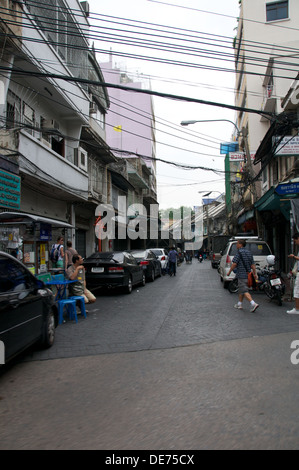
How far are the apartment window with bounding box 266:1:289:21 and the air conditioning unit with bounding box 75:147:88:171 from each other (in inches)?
857

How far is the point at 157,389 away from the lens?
391 cm

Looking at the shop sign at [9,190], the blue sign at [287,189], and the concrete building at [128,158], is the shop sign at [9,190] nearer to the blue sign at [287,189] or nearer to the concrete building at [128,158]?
the blue sign at [287,189]

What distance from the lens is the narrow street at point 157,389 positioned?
2.89m

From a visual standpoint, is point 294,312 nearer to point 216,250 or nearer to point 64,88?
point 64,88

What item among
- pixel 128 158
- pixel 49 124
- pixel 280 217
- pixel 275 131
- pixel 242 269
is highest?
pixel 128 158

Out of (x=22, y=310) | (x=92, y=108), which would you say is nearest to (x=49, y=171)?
(x=92, y=108)

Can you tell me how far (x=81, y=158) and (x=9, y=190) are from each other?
8206 millimetres

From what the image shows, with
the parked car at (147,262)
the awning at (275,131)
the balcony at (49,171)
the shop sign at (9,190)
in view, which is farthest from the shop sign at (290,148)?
the shop sign at (9,190)

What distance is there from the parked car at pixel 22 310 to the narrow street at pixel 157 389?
15.0 inches

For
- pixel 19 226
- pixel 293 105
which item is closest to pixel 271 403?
pixel 19 226

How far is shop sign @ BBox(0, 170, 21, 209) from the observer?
9.36 metres

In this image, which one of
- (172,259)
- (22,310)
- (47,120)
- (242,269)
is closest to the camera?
(22,310)

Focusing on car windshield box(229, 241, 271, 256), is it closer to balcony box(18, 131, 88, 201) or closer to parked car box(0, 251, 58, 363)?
balcony box(18, 131, 88, 201)

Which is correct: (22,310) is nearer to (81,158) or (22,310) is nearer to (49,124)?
(49,124)
